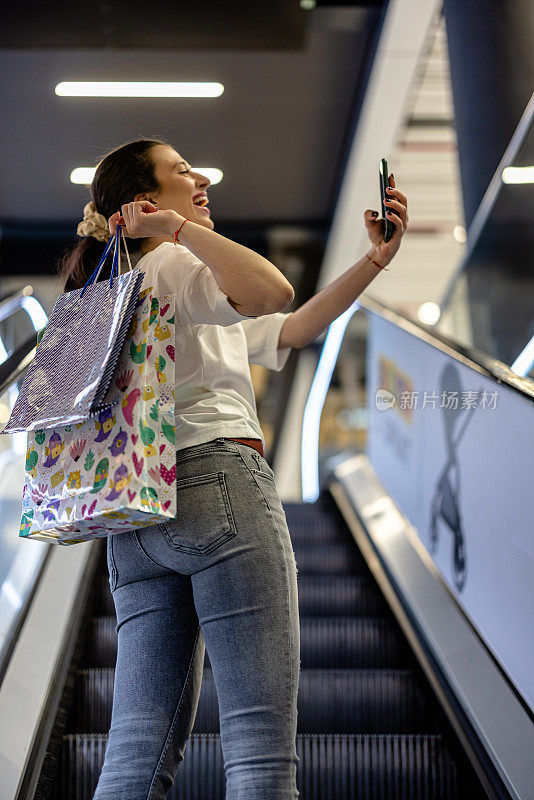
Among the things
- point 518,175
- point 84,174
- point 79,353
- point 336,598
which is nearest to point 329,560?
point 336,598

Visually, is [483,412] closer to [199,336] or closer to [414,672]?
[414,672]

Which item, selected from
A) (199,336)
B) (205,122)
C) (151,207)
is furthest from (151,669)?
(205,122)

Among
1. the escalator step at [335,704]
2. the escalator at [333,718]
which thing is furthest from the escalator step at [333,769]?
the escalator step at [335,704]

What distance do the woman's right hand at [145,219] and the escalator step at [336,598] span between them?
2.78 metres

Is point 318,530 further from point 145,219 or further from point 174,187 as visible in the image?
point 145,219

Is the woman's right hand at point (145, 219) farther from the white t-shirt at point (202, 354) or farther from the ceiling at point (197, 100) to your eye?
the ceiling at point (197, 100)

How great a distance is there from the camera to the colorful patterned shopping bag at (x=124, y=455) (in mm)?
1430

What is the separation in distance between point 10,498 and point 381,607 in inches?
75.3

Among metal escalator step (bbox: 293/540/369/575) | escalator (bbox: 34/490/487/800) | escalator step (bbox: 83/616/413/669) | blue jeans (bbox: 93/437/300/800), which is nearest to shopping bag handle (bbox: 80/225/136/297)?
blue jeans (bbox: 93/437/300/800)

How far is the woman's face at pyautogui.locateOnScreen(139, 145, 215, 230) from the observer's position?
6.00 ft

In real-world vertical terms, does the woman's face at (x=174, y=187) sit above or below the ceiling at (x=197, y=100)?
below

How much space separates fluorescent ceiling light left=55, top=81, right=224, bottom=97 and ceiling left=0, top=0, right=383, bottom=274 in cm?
7

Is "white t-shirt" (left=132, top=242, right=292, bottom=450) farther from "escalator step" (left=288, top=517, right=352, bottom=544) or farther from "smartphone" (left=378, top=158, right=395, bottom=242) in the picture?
"escalator step" (left=288, top=517, right=352, bottom=544)

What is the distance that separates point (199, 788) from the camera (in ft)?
8.50
